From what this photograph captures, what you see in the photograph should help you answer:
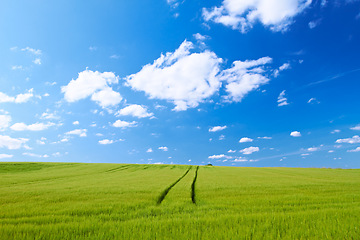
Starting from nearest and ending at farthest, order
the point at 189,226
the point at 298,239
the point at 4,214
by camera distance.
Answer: the point at 298,239 < the point at 189,226 < the point at 4,214

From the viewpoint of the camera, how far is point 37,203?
7863 millimetres

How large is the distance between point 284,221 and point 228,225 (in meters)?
1.58

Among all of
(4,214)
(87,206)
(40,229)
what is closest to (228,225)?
(40,229)

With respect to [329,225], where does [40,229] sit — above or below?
below

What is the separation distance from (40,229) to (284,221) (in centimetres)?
607

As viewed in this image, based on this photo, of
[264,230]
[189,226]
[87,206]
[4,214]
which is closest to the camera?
[264,230]

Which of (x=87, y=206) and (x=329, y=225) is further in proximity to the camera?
(x=87, y=206)

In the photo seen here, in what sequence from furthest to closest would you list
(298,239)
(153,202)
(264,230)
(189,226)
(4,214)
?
(153,202)
(4,214)
(189,226)
(264,230)
(298,239)

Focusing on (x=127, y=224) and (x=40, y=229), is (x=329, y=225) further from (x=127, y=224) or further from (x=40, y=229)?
(x=40, y=229)

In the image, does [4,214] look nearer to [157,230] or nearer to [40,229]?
[40,229]

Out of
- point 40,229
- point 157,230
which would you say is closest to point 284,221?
point 157,230

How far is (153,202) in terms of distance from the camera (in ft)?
25.7

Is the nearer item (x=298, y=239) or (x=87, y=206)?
(x=298, y=239)

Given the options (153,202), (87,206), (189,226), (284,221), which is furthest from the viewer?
(153,202)
